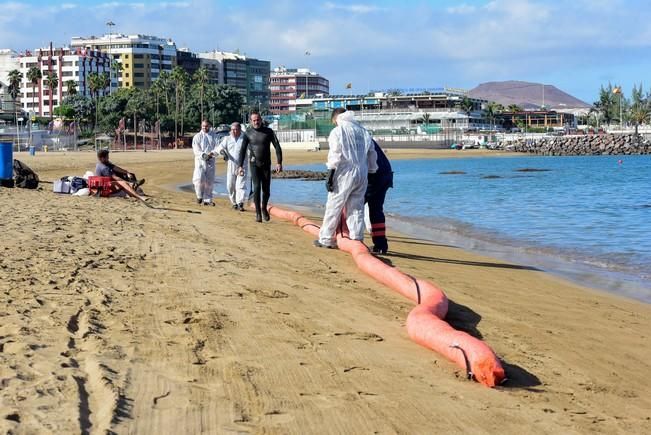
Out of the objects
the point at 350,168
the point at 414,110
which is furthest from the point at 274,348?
the point at 414,110

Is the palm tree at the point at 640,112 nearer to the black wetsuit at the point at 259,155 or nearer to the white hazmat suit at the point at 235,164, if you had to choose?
the white hazmat suit at the point at 235,164

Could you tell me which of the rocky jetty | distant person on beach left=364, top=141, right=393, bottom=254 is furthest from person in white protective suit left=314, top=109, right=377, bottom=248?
the rocky jetty

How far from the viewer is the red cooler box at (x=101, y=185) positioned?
1636cm

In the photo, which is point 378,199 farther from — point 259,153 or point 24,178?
point 24,178

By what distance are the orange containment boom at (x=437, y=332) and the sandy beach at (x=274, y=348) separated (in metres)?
0.08

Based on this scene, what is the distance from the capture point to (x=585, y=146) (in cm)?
12244

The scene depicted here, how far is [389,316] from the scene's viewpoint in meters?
6.68

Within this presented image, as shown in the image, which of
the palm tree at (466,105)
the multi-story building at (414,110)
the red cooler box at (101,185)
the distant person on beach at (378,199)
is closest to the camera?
the distant person on beach at (378,199)

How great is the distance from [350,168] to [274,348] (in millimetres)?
5247

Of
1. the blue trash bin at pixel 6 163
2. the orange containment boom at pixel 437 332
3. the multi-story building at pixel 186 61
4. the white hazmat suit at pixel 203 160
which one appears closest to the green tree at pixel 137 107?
the multi-story building at pixel 186 61

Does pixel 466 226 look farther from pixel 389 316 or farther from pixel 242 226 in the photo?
pixel 389 316

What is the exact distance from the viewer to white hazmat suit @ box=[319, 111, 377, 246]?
1019 centimetres

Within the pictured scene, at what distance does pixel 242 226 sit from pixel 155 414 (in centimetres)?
947

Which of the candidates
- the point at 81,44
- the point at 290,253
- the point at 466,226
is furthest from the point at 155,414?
the point at 81,44
